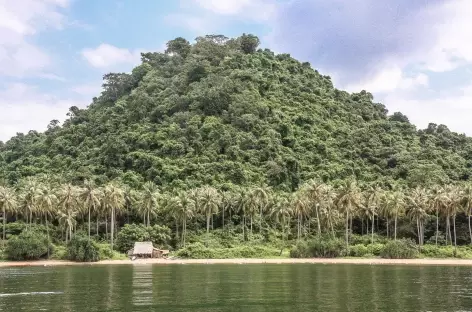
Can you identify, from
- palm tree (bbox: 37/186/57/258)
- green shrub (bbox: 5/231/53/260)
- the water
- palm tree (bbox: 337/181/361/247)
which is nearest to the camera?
the water

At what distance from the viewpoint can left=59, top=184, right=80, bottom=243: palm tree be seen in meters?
96.8

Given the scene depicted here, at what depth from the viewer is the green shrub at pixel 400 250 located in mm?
95188

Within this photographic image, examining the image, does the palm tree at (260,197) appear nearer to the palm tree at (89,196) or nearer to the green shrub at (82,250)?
the palm tree at (89,196)

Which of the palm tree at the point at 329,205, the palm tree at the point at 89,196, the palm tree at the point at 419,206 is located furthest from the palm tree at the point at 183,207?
the palm tree at the point at 419,206

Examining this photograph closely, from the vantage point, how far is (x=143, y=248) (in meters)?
97.6

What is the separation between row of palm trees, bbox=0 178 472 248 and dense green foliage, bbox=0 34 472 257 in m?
0.31

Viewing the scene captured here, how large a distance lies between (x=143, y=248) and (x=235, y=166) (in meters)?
40.3

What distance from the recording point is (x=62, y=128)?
550 feet

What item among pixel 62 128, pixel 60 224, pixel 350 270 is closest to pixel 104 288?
pixel 350 270

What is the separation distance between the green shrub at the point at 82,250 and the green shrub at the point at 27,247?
5491mm

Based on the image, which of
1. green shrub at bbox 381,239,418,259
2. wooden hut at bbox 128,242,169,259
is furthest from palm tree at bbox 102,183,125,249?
green shrub at bbox 381,239,418,259

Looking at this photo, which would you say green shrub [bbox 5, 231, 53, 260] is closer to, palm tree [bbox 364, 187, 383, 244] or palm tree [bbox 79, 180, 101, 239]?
palm tree [bbox 79, 180, 101, 239]

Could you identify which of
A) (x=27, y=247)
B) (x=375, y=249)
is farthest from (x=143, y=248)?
(x=375, y=249)

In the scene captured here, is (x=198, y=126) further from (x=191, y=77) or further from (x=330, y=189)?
(x=330, y=189)
